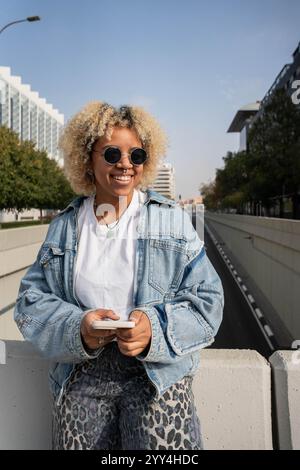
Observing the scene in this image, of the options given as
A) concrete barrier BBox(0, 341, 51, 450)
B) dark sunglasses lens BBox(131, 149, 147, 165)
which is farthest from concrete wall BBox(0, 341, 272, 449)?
dark sunglasses lens BBox(131, 149, 147, 165)

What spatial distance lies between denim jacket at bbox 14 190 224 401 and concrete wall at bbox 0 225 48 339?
11.3m

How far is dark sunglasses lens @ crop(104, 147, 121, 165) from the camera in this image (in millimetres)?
2080

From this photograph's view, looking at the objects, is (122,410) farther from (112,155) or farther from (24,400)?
(112,155)

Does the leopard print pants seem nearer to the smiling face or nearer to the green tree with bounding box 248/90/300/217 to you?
the smiling face

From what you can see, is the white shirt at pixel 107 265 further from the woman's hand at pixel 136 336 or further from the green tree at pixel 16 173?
the green tree at pixel 16 173

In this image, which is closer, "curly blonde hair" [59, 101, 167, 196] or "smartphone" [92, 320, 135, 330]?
"smartphone" [92, 320, 135, 330]

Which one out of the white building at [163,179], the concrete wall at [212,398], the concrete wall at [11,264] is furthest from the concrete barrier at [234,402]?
the concrete wall at [11,264]

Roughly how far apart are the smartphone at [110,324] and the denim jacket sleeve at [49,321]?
17 cm

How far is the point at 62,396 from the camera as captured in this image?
2.03m

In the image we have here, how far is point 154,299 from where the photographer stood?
1986 millimetres

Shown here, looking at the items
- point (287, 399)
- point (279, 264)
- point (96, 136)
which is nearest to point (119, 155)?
point (96, 136)

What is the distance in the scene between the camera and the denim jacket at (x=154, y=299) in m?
1.92

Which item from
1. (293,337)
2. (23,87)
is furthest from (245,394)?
(23,87)
